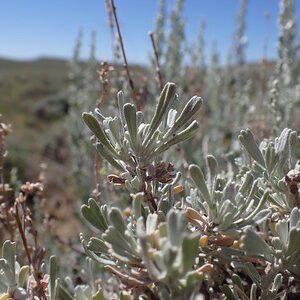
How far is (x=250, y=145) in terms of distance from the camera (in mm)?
805

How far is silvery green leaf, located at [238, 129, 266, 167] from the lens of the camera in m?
0.78

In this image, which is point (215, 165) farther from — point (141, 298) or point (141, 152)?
point (141, 298)

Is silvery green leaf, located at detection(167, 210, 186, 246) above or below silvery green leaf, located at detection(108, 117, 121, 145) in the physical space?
below

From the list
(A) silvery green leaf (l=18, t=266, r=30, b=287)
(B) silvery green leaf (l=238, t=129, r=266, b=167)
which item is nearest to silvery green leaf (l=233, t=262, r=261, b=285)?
(B) silvery green leaf (l=238, t=129, r=266, b=167)

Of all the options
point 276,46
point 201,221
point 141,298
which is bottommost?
point 141,298

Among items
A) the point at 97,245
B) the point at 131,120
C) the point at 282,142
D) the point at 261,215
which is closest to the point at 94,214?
the point at 97,245

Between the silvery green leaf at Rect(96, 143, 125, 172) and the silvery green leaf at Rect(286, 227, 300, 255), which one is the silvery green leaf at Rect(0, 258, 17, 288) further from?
the silvery green leaf at Rect(286, 227, 300, 255)

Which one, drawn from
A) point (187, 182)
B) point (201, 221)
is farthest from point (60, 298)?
point (187, 182)

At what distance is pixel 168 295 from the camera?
599mm

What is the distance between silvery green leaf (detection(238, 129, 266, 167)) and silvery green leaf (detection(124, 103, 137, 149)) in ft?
0.64

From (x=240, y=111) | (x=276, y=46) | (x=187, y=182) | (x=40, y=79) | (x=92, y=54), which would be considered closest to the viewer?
(x=187, y=182)

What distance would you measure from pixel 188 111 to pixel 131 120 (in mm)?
103

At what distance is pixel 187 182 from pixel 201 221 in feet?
0.98

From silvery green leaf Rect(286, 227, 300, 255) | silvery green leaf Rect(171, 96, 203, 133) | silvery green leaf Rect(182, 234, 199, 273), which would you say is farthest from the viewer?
silvery green leaf Rect(171, 96, 203, 133)
